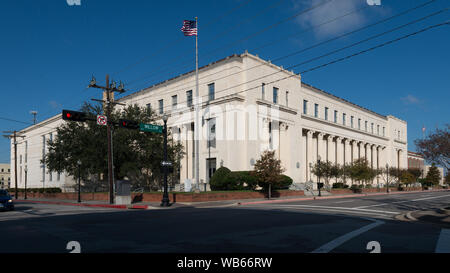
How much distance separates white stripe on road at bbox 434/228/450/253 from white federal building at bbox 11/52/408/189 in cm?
2255

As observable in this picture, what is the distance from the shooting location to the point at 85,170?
4044cm

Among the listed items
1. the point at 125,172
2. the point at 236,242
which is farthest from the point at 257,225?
the point at 125,172

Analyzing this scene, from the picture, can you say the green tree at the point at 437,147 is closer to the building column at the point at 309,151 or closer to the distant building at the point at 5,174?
the building column at the point at 309,151

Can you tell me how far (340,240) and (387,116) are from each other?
89.5 metres

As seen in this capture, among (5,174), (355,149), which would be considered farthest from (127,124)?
(5,174)

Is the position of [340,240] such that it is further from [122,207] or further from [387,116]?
[387,116]

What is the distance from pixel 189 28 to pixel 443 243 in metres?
30.0

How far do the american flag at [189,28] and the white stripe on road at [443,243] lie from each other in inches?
1117

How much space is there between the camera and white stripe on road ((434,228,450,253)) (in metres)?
8.20

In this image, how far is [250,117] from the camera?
45969 millimetres

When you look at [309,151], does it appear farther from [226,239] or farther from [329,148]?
[226,239]

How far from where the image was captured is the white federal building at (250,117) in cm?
4544

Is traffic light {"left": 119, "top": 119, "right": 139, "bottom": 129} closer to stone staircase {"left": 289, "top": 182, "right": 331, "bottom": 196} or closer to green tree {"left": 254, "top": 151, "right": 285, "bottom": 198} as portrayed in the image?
green tree {"left": 254, "top": 151, "right": 285, "bottom": 198}

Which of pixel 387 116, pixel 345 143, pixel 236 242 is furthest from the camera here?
pixel 387 116
